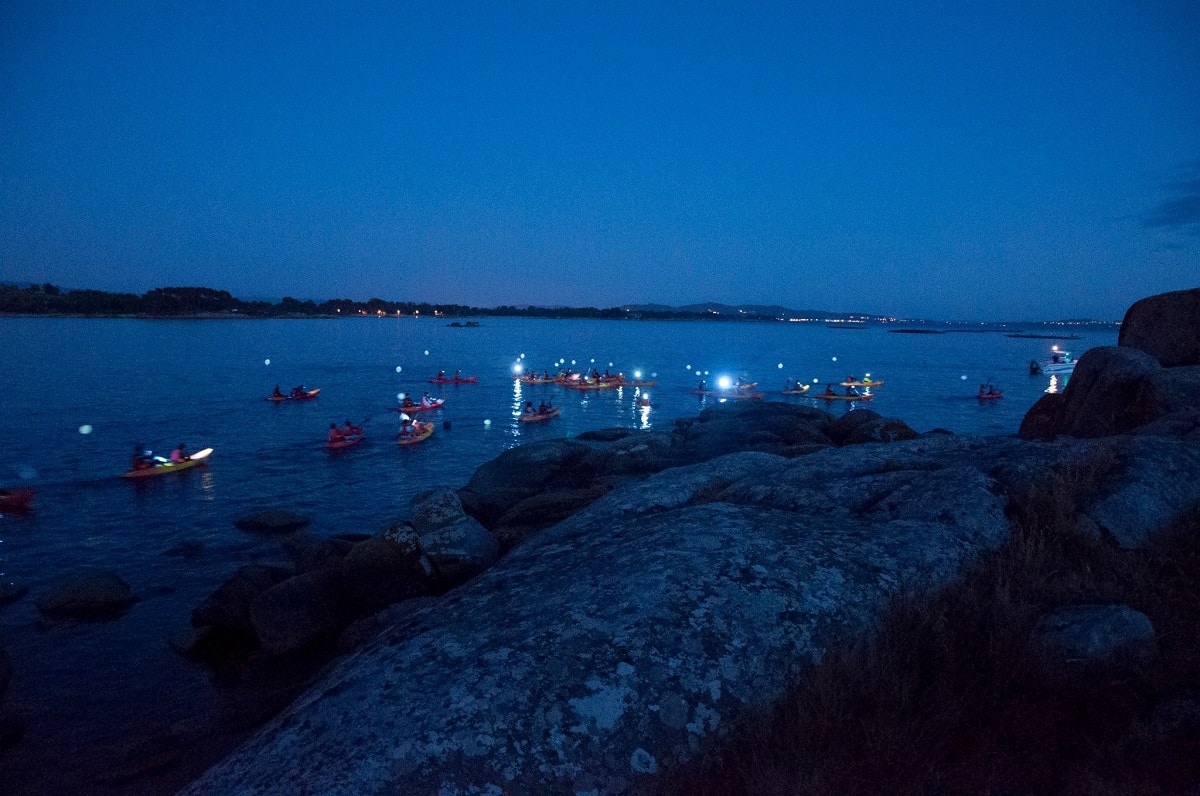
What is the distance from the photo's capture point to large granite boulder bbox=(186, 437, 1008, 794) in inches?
152

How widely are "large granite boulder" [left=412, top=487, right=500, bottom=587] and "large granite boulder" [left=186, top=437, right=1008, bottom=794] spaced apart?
21.6 feet

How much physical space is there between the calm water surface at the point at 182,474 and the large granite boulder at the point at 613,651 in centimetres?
1038

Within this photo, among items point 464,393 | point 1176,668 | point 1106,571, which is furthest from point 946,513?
point 464,393

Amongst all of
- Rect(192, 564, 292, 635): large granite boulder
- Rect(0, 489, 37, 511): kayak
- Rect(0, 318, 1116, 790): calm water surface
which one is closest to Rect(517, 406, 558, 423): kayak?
Rect(0, 318, 1116, 790): calm water surface

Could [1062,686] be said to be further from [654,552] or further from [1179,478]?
[1179,478]

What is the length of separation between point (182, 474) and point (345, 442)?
8908mm

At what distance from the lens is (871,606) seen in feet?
16.5

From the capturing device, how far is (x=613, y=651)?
4.38 metres

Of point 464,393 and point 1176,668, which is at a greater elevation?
point 1176,668

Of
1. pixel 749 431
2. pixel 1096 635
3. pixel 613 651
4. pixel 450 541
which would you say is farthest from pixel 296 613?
pixel 749 431

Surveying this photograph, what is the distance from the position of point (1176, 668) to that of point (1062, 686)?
2.35 feet

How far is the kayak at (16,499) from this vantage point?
2525 cm

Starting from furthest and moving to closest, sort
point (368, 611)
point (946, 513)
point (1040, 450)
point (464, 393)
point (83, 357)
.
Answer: point (83, 357) → point (464, 393) → point (368, 611) → point (1040, 450) → point (946, 513)

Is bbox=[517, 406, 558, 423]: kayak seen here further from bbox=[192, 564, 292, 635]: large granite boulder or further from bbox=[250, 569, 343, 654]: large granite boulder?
bbox=[250, 569, 343, 654]: large granite boulder
